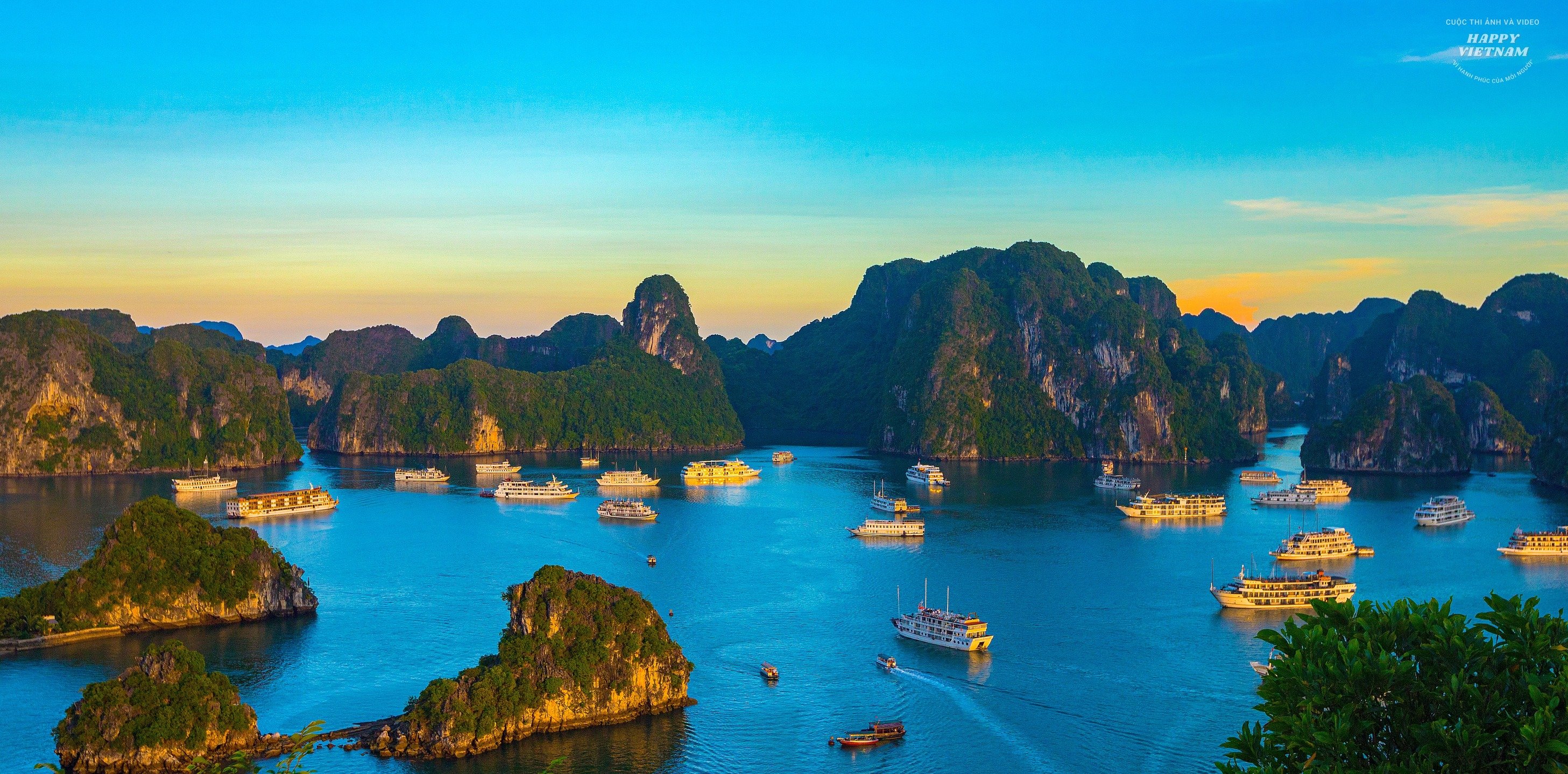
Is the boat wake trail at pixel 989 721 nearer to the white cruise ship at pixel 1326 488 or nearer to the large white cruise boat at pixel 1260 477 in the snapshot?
the white cruise ship at pixel 1326 488

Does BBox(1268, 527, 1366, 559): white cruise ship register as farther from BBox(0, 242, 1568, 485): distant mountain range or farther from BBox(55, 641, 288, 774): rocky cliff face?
BBox(55, 641, 288, 774): rocky cliff face

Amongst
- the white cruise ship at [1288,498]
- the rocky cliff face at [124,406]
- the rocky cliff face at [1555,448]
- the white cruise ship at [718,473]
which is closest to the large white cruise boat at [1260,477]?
the white cruise ship at [1288,498]

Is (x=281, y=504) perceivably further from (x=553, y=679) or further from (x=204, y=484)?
(x=553, y=679)

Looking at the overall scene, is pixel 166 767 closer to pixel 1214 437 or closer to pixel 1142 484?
pixel 1142 484

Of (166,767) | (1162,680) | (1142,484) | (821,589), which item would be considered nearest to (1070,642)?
(1162,680)

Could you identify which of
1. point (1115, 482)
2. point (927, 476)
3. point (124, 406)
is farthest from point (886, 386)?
point (124, 406)
